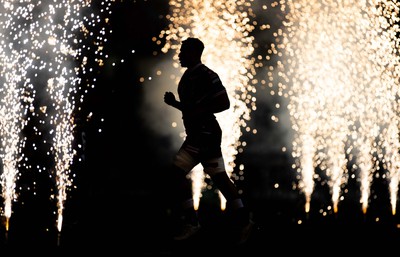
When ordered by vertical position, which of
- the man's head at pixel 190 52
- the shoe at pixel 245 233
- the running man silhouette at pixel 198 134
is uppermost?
the man's head at pixel 190 52

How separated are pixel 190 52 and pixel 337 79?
5.50m

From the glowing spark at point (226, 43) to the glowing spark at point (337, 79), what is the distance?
43cm

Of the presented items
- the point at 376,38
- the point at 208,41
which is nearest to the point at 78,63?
the point at 208,41

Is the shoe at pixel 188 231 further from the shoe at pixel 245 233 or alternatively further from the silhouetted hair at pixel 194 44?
the silhouetted hair at pixel 194 44

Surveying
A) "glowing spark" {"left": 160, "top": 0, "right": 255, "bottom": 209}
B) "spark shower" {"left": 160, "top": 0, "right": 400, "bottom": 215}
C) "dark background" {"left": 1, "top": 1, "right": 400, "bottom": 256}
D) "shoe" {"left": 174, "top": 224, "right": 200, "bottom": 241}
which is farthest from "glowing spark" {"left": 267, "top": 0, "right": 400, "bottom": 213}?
"shoe" {"left": 174, "top": 224, "right": 200, "bottom": 241}

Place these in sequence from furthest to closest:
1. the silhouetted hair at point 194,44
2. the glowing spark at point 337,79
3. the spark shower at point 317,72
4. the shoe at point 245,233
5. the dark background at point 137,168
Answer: the glowing spark at point 337,79 < the spark shower at point 317,72 < the dark background at point 137,168 < the silhouetted hair at point 194,44 < the shoe at point 245,233

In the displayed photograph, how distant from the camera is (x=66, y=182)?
10.5m

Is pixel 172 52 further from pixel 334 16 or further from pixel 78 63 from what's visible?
pixel 334 16

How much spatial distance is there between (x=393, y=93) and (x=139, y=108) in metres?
3.66

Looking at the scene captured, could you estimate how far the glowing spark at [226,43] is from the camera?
405 inches

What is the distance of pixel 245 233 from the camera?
6012 mm

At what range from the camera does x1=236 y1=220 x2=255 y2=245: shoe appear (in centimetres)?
596

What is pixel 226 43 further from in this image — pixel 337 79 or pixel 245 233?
pixel 245 233

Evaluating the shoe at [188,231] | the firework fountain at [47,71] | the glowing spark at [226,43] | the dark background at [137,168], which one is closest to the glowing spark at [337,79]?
the dark background at [137,168]
